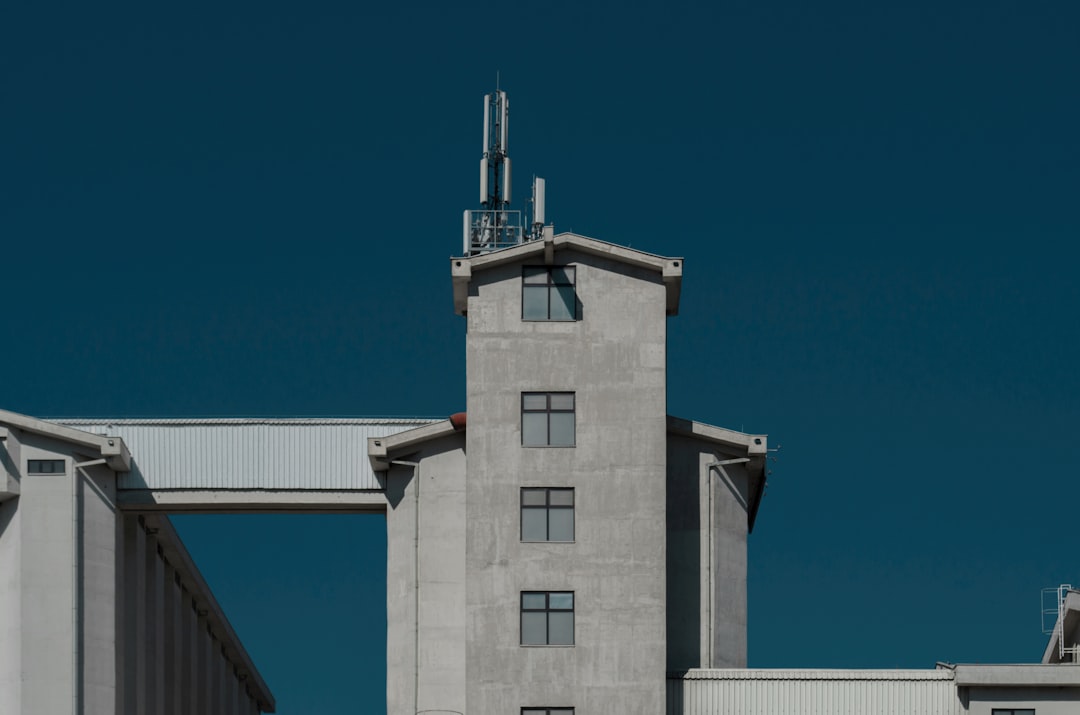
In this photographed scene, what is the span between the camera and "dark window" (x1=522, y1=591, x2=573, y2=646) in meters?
75.1

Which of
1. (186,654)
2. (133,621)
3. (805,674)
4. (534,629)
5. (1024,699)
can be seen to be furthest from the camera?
(186,654)

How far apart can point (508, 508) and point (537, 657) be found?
4946mm

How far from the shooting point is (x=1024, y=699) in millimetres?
74875

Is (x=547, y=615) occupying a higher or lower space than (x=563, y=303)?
lower

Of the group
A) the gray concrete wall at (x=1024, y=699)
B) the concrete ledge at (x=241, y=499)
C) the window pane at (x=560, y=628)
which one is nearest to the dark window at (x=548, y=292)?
the concrete ledge at (x=241, y=499)

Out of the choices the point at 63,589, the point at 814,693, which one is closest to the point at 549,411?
the point at 814,693

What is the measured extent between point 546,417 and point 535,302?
3.92 metres

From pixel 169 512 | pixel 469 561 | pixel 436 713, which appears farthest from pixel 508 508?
pixel 169 512

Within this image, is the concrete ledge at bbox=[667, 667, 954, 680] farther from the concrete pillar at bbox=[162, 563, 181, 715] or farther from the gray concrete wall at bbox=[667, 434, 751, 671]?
the concrete pillar at bbox=[162, 563, 181, 715]

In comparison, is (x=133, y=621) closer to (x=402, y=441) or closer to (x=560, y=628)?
(x=402, y=441)

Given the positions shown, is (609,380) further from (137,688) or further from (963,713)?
(137,688)

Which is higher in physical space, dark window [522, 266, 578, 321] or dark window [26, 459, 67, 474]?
dark window [522, 266, 578, 321]

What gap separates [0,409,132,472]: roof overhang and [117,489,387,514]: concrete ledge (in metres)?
2.11

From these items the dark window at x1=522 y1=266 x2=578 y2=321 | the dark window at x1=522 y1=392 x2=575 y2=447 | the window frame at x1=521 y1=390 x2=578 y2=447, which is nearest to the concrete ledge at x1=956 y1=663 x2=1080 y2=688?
the window frame at x1=521 y1=390 x2=578 y2=447
